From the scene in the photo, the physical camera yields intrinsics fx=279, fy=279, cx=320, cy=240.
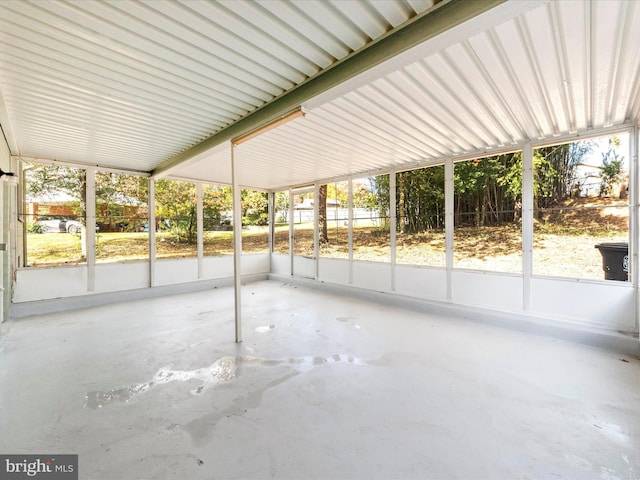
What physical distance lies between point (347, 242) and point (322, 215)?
3.99 ft

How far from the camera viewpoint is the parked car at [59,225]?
5.33 metres

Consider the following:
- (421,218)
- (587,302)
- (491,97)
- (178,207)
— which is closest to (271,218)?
(178,207)

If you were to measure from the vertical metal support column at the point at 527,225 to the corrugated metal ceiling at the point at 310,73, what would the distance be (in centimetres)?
39

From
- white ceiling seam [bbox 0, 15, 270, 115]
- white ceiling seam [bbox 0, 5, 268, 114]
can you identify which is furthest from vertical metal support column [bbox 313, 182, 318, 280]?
white ceiling seam [bbox 0, 5, 268, 114]

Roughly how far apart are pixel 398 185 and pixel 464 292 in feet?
9.08

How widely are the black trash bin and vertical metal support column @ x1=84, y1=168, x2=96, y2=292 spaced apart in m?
8.88

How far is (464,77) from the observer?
104 inches

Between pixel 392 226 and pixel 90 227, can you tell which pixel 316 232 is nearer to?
pixel 392 226

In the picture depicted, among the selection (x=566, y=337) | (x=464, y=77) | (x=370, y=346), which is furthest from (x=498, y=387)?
(x=464, y=77)

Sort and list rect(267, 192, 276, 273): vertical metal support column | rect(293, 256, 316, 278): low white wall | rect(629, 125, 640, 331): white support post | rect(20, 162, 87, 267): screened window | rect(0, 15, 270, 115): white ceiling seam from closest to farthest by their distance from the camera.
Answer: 1. rect(0, 15, 270, 115): white ceiling seam
2. rect(629, 125, 640, 331): white support post
3. rect(20, 162, 87, 267): screened window
4. rect(293, 256, 316, 278): low white wall
5. rect(267, 192, 276, 273): vertical metal support column

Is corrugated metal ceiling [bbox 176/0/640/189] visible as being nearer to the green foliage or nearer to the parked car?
the green foliage

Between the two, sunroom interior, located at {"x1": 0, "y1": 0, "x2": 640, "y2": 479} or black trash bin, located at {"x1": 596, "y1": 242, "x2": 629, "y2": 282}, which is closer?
sunroom interior, located at {"x1": 0, "y1": 0, "x2": 640, "y2": 479}

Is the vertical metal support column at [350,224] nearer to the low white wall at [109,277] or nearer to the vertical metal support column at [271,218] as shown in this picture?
the vertical metal support column at [271,218]

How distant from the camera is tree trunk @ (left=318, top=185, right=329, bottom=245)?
24.9 feet
